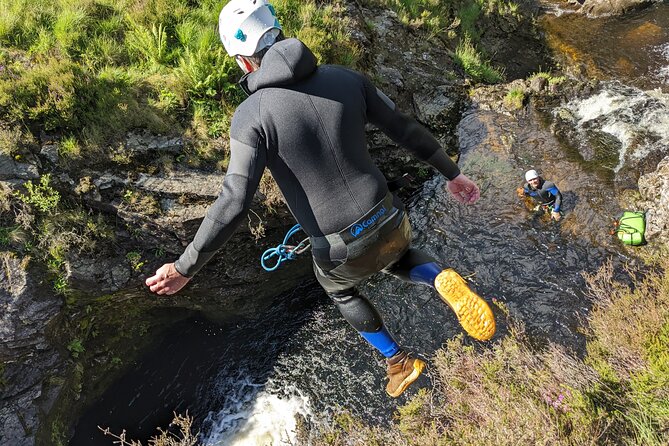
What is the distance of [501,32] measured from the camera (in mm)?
12164

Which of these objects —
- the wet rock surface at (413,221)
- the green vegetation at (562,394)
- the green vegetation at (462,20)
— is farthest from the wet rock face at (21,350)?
the green vegetation at (462,20)

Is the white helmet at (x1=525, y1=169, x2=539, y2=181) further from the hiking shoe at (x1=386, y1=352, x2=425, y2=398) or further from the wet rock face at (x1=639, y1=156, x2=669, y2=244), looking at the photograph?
the hiking shoe at (x1=386, y1=352, x2=425, y2=398)

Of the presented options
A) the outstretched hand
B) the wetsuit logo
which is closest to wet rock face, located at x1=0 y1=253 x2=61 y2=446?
the wetsuit logo

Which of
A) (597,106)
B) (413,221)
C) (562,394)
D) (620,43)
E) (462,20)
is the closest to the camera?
(562,394)

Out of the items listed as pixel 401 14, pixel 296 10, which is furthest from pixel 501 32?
pixel 296 10

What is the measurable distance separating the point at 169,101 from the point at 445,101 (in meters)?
5.25

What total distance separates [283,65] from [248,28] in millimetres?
364

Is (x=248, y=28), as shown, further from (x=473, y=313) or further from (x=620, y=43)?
(x=620, y=43)

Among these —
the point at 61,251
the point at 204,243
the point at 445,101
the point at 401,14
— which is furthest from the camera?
the point at 401,14

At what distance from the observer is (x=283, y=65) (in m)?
2.48

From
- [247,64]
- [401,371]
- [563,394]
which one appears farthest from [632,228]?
[247,64]

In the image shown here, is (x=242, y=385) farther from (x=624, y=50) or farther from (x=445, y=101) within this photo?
(x=624, y=50)

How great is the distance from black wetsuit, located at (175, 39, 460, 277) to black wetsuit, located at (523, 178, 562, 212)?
4.78 m

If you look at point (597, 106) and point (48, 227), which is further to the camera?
point (597, 106)
